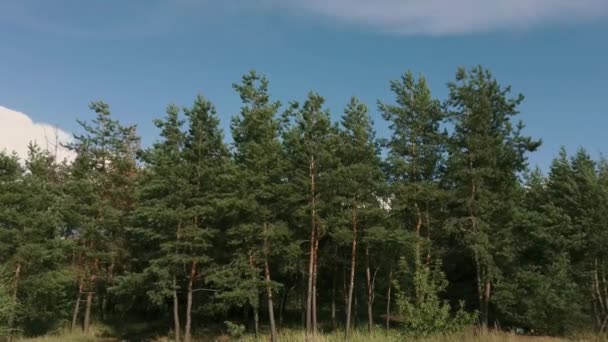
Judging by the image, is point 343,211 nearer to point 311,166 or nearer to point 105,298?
point 311,166

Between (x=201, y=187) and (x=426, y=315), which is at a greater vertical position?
(x=201, y=187)

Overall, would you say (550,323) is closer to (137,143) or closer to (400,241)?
(400,241)

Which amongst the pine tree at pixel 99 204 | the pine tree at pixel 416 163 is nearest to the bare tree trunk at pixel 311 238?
the pine tree at pixel 416 163

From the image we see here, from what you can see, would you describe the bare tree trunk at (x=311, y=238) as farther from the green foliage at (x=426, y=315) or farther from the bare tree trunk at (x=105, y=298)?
the bare tree trunk at (x=105, y=298)

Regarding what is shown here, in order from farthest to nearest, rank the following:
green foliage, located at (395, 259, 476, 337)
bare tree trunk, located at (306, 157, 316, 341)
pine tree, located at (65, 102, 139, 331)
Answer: pine tree, located at (65, 102, 139, 331) < bare tree trunk, located at (306, 157, 316, 341) < green foliage, located at (395, 259, 476, 337)

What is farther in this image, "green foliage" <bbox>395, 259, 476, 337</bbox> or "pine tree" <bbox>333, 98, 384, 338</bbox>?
"pine tree" <bbox>333, 98, 384, 338</bbox>

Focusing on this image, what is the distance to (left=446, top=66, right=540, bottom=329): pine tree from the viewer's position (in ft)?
86.3

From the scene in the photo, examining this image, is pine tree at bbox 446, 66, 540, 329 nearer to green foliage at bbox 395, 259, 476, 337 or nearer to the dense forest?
the dense forest

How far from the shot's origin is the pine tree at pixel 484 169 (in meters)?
26.3

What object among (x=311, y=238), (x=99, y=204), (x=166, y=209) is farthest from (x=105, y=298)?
(x=311, y=238)

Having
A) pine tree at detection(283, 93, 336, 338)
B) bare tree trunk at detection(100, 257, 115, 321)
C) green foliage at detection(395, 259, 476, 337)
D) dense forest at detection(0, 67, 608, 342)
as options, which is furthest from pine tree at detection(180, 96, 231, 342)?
green foliage at detection(395, 259, 476, 337)

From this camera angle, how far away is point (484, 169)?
85.8ft

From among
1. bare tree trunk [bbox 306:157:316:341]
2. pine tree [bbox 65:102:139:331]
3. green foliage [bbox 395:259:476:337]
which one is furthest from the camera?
pine tree [bbox 65:102:139:331]

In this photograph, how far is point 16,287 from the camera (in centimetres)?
2764
